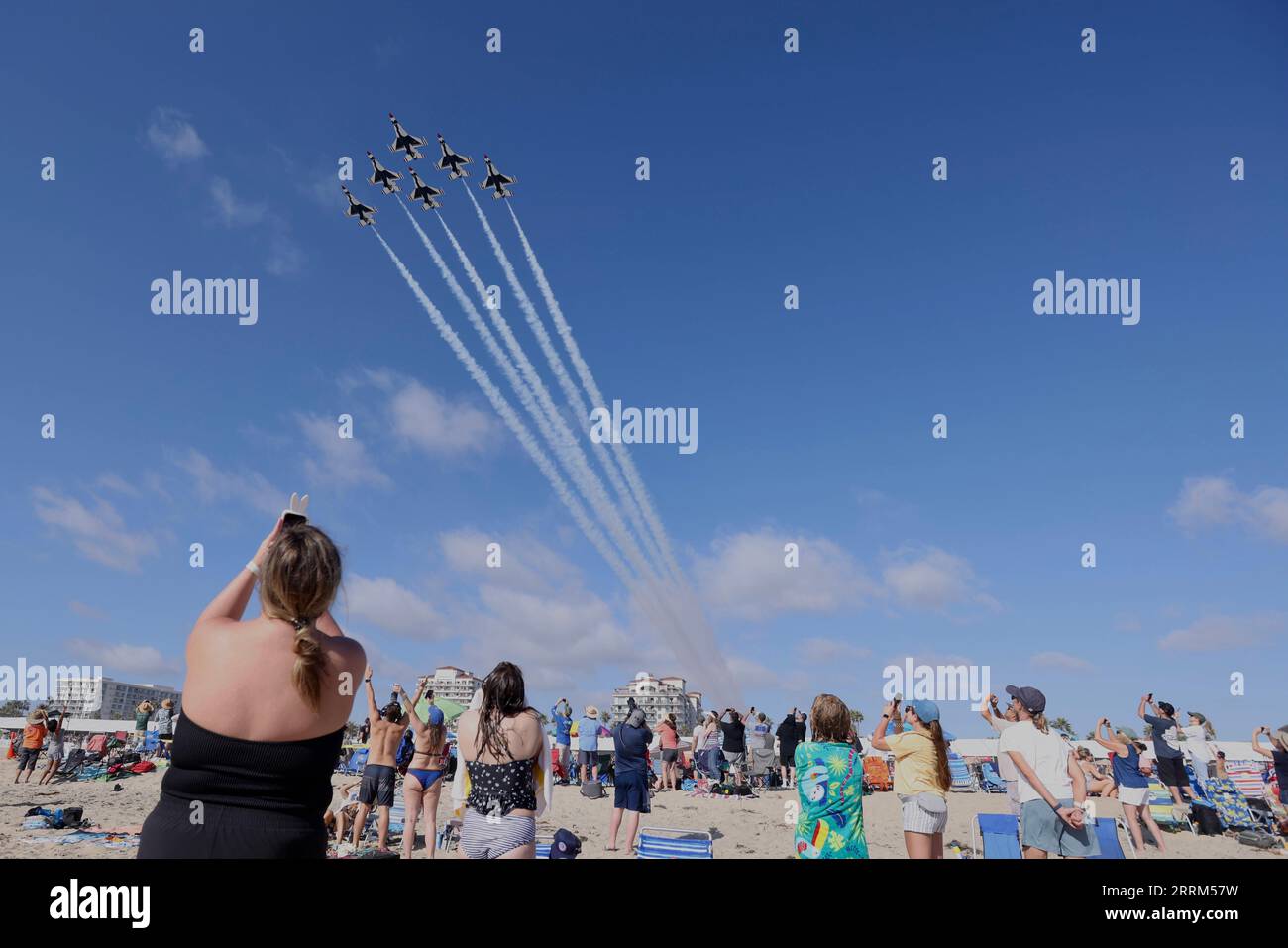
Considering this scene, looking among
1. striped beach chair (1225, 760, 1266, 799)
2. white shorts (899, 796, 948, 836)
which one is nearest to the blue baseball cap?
white shorts (899, 796, 948, 836)

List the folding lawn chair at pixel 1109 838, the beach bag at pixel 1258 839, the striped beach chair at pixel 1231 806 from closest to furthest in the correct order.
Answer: the folding lawn chair at pixel 1109 838, the beach bag at pixel 1258 839, the striped beach chair at pixel 1231 806

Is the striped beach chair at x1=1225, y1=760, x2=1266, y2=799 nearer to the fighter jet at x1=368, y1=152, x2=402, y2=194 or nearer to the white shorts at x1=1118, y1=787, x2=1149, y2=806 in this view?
the white shorts at x1=1118, y1=787, x2=1149, y2=806

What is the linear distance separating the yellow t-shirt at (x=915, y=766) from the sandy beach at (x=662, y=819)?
12.7 feet

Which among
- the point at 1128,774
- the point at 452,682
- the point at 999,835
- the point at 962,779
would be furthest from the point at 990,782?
the point at 452,682

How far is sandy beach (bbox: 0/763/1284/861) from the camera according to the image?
11781mm

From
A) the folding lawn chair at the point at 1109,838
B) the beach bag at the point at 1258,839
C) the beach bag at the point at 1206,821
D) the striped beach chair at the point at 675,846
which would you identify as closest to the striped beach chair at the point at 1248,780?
the beach bag at the point at 1206,821

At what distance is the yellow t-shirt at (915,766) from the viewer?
6.70m

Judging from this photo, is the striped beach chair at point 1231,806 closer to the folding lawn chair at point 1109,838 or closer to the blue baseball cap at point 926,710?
the folding lawn chair at point 1109,838

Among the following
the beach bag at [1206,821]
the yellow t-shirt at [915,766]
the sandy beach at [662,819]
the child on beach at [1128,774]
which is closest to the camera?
the yellow t-shirt at [915,766]

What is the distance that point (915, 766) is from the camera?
6.79m

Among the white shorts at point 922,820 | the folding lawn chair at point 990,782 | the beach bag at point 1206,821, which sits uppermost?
the white shorts at point 922,820

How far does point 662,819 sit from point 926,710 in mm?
10687
